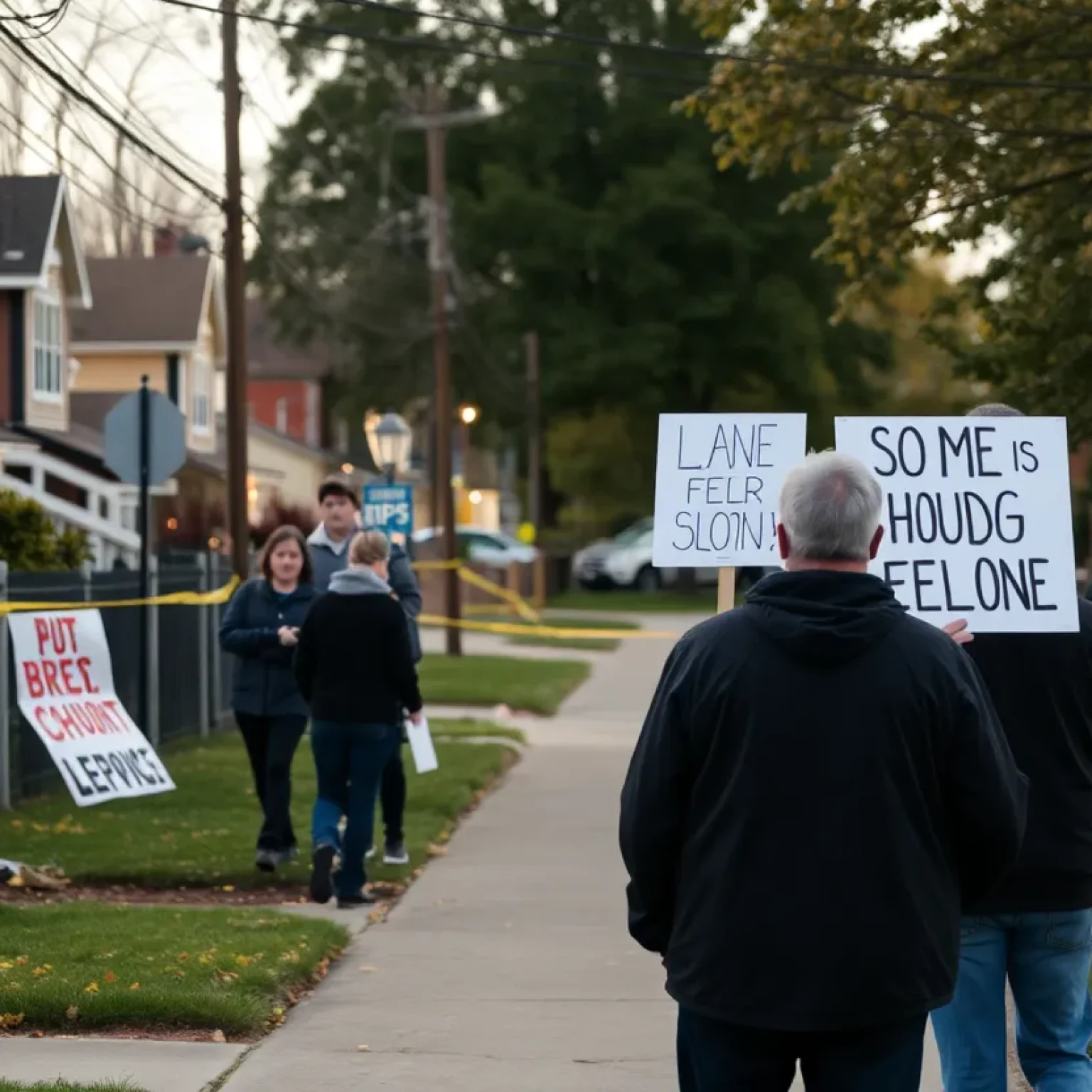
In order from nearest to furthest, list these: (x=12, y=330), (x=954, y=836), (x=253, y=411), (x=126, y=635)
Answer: (x=954, y=836)
(x=126, y=635)
(x=12, y=330)
(x=253, y=411)

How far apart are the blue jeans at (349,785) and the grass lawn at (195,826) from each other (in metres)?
0.73

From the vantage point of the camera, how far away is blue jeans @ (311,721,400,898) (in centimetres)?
1024

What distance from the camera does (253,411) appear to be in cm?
7362

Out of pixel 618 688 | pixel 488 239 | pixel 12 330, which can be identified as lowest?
pixel 618 688

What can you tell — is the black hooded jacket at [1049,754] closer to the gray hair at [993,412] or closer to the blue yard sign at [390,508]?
the gray hair at [993,412]

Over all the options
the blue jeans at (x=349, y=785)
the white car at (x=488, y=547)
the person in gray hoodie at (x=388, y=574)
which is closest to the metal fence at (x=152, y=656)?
the person in gray hoodie at (x=388, y=574)

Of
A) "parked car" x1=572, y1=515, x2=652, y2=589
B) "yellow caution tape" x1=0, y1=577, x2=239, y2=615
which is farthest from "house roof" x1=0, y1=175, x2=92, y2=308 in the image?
"parked car" x1=572, y1=515, x2=652, y2=589

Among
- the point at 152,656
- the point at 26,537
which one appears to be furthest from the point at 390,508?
the point at 26,537

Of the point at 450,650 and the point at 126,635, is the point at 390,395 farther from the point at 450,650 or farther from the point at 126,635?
the point at 126,635

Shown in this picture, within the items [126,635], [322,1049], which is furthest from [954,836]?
[126,635]

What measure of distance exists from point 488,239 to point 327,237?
446 cm

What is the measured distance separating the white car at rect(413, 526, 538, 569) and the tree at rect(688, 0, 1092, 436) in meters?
35.8

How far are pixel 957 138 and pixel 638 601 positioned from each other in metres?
38.6

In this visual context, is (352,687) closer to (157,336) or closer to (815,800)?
(815,800)
